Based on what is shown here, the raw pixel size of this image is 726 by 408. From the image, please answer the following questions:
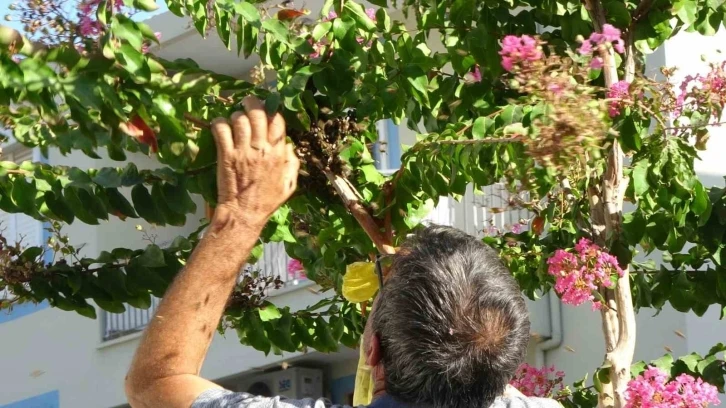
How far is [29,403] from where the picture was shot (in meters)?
15.0

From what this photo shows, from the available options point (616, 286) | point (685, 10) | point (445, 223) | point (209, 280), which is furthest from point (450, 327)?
point (445, 223)

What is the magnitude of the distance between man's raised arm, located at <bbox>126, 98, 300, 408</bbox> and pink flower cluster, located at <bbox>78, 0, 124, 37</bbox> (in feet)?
4.29

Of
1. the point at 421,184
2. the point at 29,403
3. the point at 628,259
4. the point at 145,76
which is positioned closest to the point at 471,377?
the point at 145,76

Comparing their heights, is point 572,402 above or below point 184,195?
below

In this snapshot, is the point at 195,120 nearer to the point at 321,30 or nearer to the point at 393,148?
the point at 321,30

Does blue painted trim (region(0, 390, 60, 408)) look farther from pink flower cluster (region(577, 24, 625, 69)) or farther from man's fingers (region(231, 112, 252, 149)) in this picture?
man's fingers (region(231, 112, 252, 149))

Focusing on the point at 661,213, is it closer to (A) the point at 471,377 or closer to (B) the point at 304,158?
(B) the point at 304,158

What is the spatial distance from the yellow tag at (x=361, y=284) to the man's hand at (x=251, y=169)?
73 cm

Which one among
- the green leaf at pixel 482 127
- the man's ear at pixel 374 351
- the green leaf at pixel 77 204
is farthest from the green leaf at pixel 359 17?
the man's ear at pixel 374 351

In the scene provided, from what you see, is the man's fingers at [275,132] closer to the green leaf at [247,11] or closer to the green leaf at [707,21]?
the green leaf at [247,11]

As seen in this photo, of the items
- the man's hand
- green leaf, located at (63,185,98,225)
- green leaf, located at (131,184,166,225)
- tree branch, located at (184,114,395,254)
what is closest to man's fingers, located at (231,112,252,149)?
the man's hand

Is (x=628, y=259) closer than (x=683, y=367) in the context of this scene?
Yes

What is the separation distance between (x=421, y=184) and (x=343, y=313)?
1.15 metres

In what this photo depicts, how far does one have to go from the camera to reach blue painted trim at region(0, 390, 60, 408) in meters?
14.7
